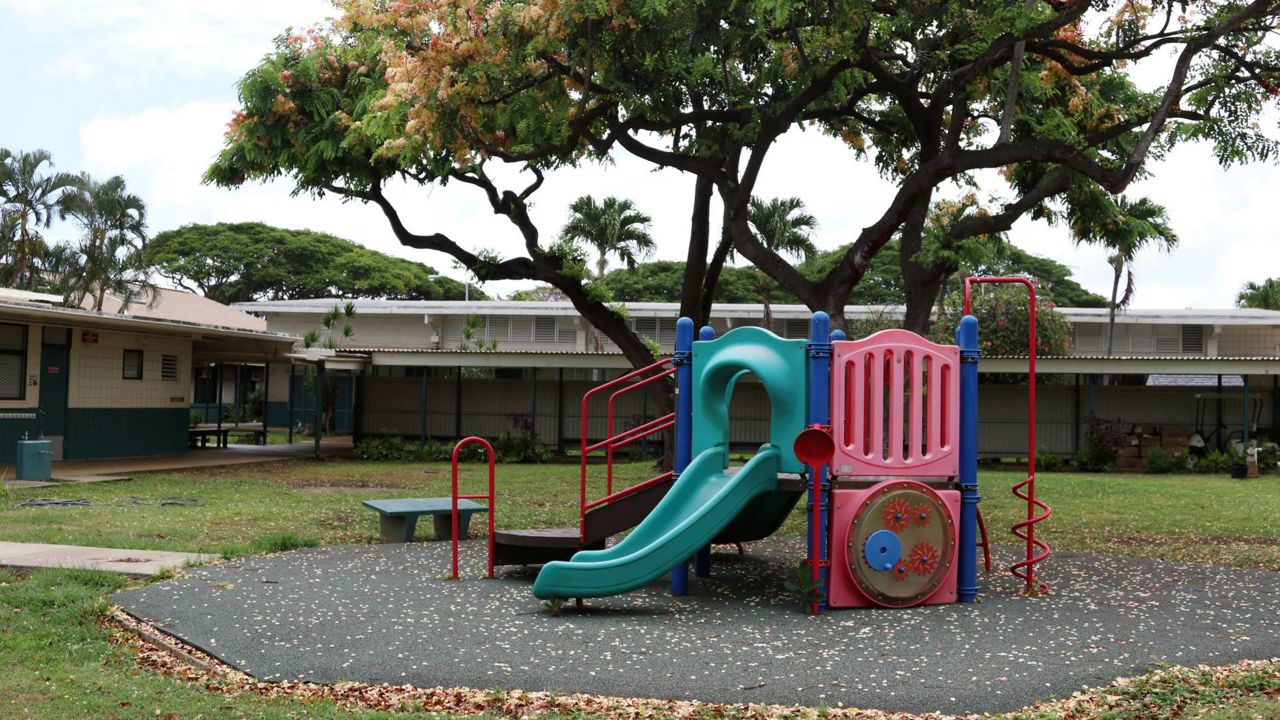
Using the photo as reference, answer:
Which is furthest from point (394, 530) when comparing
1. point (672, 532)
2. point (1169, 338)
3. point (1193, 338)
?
point (1193, 338)

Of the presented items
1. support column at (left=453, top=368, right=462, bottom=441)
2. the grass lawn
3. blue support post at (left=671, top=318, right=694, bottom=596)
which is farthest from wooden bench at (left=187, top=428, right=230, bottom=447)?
blue support post at (left=671, top=318, right=694, bottom=596)

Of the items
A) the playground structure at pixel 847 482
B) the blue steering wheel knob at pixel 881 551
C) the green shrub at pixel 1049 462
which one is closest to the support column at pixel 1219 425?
the green shrub at pixel 1049 462

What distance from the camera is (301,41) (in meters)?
18.7

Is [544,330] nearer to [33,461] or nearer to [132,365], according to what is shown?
[132,365]

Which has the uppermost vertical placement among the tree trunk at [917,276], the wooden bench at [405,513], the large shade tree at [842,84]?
the large shade tree at [842,84]

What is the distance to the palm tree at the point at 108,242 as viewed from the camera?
3038cm

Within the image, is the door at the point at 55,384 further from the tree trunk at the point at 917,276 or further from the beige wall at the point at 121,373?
the tree trunk at the point at 917,276

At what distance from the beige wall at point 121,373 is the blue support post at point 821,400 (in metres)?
16.7

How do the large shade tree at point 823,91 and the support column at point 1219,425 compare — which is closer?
the large shade tree at point 823,91

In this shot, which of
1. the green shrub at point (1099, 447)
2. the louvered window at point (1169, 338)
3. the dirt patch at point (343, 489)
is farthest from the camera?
the louvered window at point (1169, 338)

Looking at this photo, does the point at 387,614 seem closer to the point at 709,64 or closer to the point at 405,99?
the point at 405,99

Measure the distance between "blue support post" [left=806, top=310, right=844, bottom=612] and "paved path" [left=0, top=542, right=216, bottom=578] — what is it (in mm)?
5319

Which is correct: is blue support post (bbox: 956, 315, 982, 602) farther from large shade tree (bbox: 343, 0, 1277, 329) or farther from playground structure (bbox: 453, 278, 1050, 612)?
large shade tree (bbox: 343, 0, 1277, 329)

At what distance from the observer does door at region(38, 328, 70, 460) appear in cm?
2019
